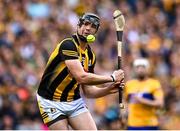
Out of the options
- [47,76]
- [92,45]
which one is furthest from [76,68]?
[92,45]

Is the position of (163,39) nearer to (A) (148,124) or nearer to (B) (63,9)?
(B) (63,9)

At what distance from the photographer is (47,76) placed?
9.93 meters

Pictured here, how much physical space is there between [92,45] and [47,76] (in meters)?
7.69

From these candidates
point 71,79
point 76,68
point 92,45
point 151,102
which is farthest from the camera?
point 92,45

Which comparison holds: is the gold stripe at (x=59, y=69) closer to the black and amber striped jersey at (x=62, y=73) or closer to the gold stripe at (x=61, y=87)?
the black and amber striped jersey at (x=62, y=73)

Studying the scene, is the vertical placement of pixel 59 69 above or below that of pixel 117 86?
above

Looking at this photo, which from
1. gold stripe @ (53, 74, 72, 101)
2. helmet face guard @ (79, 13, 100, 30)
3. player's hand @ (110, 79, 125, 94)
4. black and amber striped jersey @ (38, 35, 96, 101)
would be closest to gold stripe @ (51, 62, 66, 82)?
black and amber striped jersey @ (38, 35, 96, 101)

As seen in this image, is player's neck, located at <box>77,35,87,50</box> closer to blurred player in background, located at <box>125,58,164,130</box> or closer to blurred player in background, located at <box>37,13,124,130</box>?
blurred player in background, located at <box>37,13,124,130</box>

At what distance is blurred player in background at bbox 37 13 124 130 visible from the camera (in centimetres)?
968

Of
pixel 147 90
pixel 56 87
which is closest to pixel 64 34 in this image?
pixel 147 90

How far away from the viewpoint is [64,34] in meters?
18.1

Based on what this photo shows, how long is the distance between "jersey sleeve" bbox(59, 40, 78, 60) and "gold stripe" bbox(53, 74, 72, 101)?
288mm

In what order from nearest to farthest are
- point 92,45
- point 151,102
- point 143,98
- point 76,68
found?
point 76,68
point 151,102
point 143,98
point 92,45

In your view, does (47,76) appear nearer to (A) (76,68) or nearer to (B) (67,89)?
(B) (67,89)
